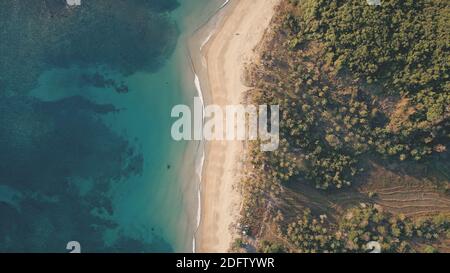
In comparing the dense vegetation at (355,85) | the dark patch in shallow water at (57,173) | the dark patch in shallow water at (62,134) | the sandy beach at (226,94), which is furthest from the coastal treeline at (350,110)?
the dark patch in shallow water at (57,173)

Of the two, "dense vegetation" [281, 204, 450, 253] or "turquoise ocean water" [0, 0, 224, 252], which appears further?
"turquoise ocean water" [0, 0, 224, 252]

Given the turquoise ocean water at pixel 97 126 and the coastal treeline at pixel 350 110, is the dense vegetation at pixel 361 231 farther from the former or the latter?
the turquoise ocean water at pixel 97 126

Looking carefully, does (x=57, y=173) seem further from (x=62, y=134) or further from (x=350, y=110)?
(x=350, y=110)

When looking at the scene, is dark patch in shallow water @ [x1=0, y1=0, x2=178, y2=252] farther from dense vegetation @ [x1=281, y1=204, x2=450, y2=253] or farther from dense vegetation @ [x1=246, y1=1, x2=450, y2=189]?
dense vegetation @ [x1=246, y1=1, x2=450, y2=189]

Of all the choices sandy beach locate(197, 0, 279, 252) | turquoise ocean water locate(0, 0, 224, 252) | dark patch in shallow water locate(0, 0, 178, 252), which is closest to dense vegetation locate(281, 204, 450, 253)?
sandy beach locate(197, 0, 279, 252)

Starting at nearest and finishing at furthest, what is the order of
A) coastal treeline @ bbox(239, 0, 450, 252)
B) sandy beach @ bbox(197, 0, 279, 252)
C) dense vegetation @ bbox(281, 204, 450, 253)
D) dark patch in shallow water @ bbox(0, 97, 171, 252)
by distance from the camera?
coastal treeline @ bbox(239, 0, 450, 252) → dense vegetation @ bbox(281, 204, 450, 253) → sandy beach @ bbox(197, 0, 279, 252) → dark patch in shallow water @ bbox(0, 97, 171, 252)

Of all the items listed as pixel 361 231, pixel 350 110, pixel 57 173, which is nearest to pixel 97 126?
pixel 57 173
